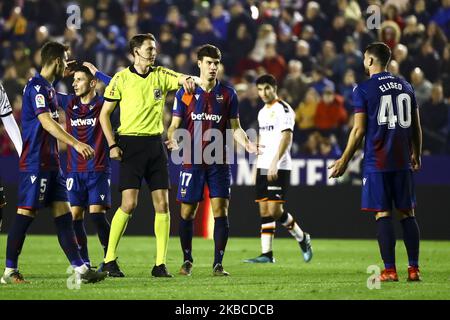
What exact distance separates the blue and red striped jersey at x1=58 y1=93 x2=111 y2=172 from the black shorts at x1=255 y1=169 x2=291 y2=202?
2.82 meters

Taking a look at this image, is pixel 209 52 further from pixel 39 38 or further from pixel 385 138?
pixel 39 38

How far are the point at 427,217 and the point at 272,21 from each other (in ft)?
20.2

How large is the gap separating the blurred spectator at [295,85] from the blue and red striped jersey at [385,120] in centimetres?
916

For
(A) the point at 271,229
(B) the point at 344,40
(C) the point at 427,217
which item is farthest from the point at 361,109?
(B) the point at 344,40

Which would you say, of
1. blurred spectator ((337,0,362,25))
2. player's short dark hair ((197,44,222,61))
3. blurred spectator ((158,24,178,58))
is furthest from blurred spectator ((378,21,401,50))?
player's short dark hair ((197,44,222,61))

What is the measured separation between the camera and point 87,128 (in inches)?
456

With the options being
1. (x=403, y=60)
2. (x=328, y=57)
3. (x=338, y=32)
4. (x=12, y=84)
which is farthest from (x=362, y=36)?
(x=12, y=84)

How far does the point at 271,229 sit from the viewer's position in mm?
13781

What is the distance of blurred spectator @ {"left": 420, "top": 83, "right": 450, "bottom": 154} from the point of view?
18125 millimetres

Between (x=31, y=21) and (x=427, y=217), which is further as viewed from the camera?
(x=31, y=21)

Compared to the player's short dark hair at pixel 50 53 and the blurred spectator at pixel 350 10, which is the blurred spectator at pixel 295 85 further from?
the player's short dark hair at pixel 50 53

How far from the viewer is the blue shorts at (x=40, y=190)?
969 centimetres

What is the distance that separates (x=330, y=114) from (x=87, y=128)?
26.0ft
